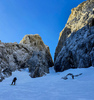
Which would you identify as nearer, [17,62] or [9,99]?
[9,99]

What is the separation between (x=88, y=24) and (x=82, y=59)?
14.3 meters

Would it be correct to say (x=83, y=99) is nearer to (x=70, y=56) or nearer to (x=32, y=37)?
(x=70, y=56)

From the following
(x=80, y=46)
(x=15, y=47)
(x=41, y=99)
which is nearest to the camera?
(x=41, y=99)

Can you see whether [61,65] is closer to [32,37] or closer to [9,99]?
[32,37]

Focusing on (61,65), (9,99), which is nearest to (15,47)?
(61,65)

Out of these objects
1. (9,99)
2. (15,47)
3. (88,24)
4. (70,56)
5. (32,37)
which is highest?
(32,37)

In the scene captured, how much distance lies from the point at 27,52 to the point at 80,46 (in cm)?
2329

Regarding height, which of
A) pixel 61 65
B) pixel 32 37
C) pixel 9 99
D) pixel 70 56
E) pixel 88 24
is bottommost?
pixel 9 99

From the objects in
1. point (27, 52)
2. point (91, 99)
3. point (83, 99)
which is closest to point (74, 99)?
point (83, 99)

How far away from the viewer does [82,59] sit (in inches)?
945

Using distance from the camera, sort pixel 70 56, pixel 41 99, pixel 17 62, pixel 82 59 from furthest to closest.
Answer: pixel 17 62 → pixel 70 56 → pixel 82 59 → pixel 41 99

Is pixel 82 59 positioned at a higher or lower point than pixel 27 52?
lower

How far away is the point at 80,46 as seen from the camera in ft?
87.4

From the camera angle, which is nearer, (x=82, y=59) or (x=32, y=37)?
Result: (x=82, y=59)
